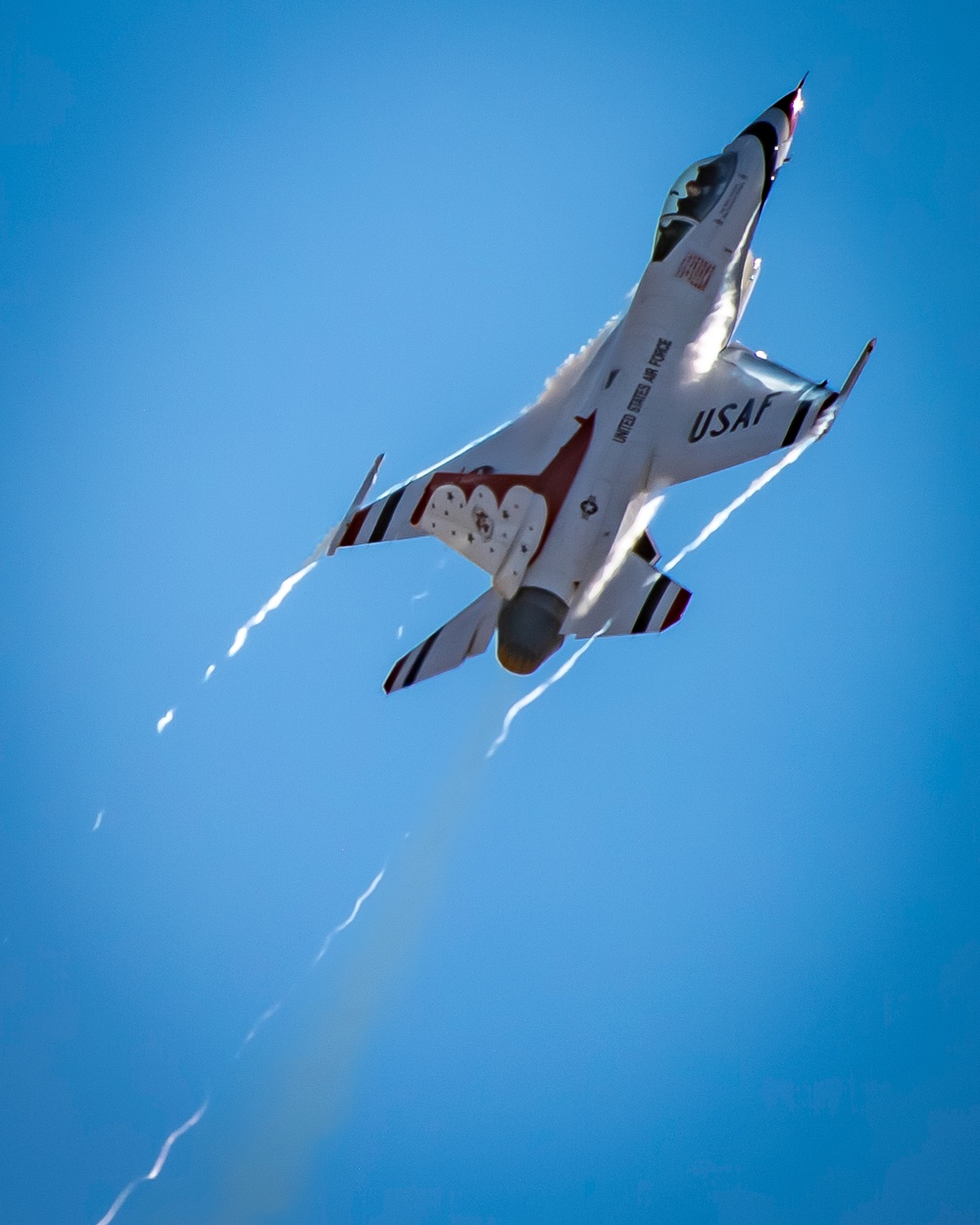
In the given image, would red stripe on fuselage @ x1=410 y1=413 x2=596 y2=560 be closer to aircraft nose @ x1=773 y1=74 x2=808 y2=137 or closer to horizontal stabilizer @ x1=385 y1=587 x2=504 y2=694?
horizontal stabilizer @ x1=385 y1=587 x2=504 y2=694

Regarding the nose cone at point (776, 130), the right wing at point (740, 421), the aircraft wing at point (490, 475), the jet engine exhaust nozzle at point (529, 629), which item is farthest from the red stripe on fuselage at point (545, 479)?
the nose cone at point (776, 130)

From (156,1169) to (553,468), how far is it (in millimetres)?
10537

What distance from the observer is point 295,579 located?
618 inches

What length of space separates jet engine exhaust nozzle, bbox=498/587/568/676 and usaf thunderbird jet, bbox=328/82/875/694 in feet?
0.05

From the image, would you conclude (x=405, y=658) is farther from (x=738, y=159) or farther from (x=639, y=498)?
(x=738, y=159)

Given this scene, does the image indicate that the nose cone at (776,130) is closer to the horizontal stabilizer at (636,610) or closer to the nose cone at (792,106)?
the nose cone at (792,106)

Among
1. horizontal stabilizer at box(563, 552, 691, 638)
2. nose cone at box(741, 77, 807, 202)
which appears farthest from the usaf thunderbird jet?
nose cone at box(741, 77, 807, 202)

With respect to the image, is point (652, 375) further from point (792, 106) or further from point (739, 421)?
point (792, 106)

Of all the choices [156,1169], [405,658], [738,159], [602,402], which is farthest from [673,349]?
[156,1169]

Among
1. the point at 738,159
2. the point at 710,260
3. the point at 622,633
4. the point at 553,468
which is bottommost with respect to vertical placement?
the point at 622,633

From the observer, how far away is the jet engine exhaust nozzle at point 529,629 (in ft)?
43.2

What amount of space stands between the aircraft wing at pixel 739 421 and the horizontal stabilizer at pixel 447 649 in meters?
2.28

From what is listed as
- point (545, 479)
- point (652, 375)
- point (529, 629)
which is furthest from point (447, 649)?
point (652, 375)

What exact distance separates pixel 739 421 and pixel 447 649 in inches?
139
